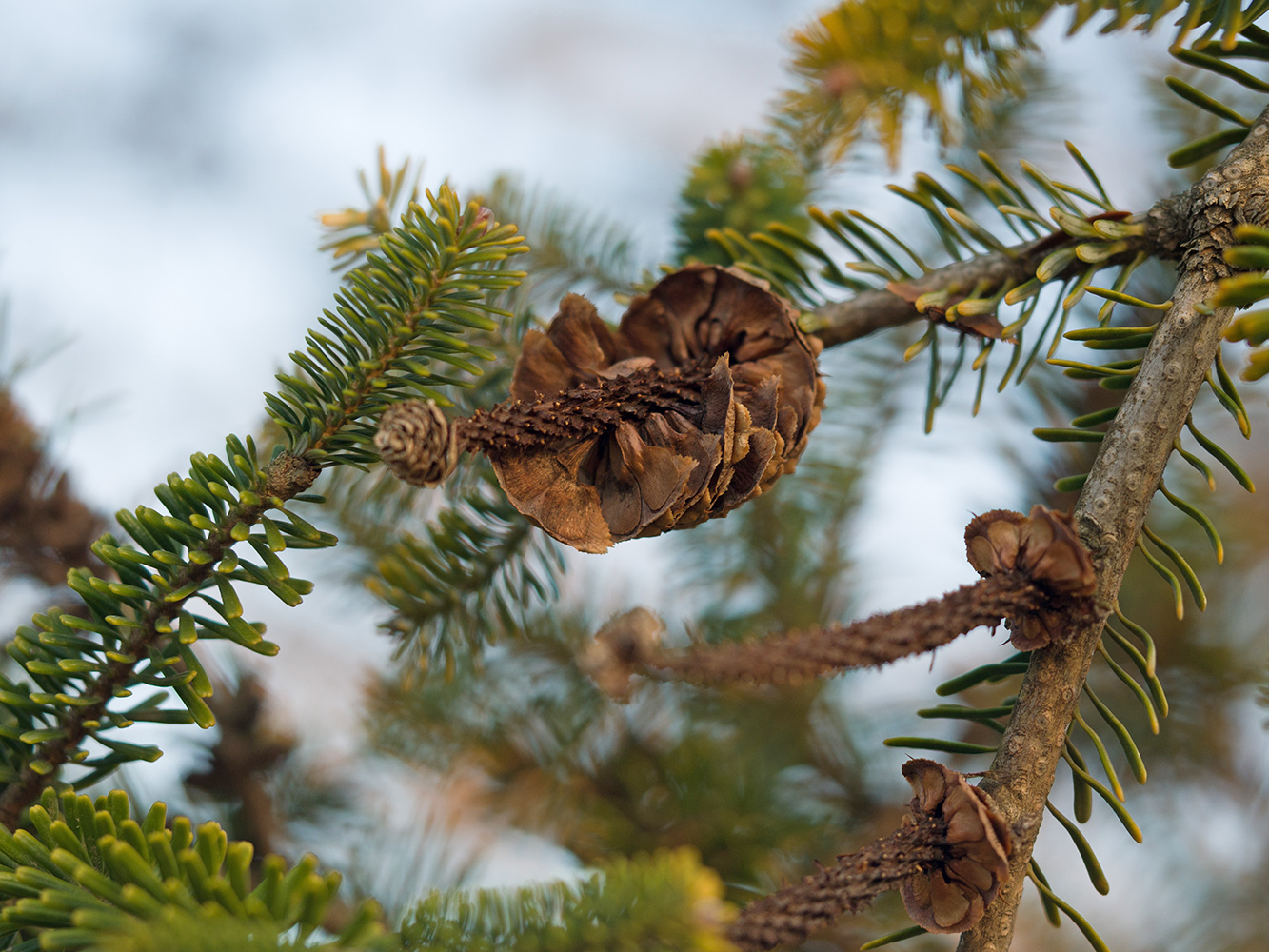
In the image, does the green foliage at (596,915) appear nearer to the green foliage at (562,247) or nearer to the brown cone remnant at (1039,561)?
the brown cone remnant at (1039,561)

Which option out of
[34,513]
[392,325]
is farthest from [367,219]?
[34,513]

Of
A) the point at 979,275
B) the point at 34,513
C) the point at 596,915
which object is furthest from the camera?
the point at 34,513

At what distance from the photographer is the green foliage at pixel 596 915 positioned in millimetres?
144

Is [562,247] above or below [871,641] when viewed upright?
above

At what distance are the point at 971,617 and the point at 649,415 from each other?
10cm

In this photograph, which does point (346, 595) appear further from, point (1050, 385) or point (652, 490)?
point (1050, 385)

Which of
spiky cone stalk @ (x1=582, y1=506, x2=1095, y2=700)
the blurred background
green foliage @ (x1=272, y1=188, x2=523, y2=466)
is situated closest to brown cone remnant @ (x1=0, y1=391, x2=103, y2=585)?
the blurred background

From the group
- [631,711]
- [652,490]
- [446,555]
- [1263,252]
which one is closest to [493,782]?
[631,711]

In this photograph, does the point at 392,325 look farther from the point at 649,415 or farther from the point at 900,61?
the point at 900,61

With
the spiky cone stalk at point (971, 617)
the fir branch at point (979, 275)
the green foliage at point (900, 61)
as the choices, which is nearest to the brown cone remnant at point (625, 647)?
the spiky cone stalk at point (971, 617)

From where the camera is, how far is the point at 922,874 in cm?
20

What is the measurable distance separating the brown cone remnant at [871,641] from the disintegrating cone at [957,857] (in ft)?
0.12

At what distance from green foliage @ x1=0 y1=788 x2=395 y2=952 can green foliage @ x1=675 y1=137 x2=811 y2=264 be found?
32cm

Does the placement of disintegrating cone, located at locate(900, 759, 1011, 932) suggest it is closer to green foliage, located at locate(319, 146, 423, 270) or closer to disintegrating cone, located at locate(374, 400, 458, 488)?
disintegrating cone, located at locate(374, 400, 458, 488)
